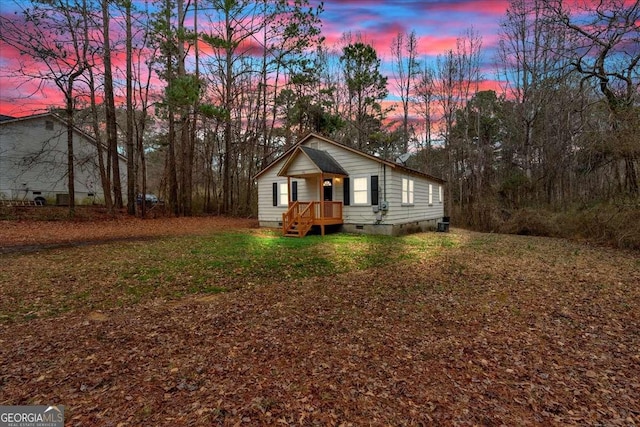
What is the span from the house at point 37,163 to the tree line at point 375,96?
2.42 meters

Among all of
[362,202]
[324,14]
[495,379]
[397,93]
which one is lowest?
[495,379]

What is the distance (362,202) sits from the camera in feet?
46.1

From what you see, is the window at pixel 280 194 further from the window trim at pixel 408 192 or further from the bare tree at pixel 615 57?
the bare tree at pixel 615 57

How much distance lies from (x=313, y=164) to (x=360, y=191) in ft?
8.35

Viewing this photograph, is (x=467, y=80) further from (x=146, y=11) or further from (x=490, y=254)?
(x=146, y=11)

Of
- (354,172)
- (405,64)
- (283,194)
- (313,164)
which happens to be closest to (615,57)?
(354,172)

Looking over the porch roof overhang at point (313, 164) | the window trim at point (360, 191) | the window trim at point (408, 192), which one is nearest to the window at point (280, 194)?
the porch roof overhang at point (313, 164)

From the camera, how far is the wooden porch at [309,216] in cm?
1317

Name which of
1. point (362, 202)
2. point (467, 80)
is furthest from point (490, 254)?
point (467, 80)

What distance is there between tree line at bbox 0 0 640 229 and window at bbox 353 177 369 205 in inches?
238

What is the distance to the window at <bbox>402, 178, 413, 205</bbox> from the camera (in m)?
14.6

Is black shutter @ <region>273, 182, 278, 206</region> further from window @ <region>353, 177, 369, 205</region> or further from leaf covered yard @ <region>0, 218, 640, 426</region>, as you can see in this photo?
leaf covered yard @ <region>0, 218, 640, 426</region>

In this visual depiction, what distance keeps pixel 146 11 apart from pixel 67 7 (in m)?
3.61

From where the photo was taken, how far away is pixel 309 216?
13.4 meters
